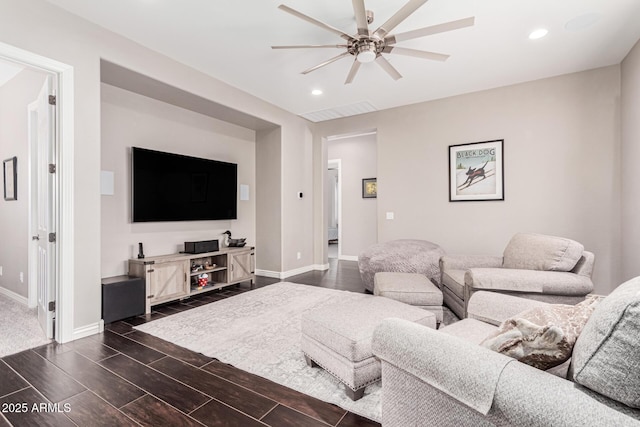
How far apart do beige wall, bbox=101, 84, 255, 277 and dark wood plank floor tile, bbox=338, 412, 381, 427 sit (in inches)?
124

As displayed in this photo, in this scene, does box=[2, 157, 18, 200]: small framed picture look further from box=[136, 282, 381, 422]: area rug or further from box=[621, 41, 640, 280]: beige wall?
box=[621, 41, 640, 280]: beige wall

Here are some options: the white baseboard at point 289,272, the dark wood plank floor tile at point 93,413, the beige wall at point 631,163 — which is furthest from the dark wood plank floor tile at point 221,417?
the beige wall at point 631,163

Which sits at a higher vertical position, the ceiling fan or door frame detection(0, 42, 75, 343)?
the ceiling fan

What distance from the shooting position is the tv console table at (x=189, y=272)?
3348 mm

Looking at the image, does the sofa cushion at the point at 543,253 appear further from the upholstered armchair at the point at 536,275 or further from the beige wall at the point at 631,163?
the beige wall at the point at 631,163

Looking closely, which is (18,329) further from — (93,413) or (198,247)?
(93,413)

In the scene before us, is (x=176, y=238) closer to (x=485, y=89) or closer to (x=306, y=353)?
(x=306, y=353)

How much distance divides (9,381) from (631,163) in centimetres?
562

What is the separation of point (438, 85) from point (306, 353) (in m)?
3.77

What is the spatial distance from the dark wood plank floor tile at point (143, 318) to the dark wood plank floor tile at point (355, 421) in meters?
2.34

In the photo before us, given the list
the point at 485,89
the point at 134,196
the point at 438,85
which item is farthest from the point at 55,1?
the point at 485,89

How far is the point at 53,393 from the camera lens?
6.07 feet

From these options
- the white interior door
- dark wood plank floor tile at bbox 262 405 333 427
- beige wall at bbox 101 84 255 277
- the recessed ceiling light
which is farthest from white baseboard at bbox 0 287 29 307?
the recessed ceiling light

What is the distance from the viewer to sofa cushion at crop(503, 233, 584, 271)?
2621 millimetres
